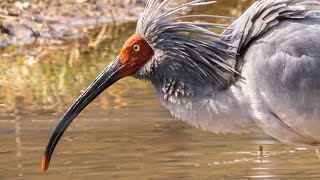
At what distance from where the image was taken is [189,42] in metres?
9.81

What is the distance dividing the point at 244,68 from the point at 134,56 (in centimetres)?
97

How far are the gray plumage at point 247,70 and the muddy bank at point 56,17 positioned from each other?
329 inches

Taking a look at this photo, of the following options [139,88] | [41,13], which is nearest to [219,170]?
[139,88]

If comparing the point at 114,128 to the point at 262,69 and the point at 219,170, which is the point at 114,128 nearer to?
the point at 219,170

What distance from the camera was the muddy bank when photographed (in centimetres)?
1830

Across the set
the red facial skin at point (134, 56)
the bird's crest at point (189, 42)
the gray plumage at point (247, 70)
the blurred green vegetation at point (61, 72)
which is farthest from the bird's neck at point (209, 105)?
the blurred green vegetation at point (61, 72)

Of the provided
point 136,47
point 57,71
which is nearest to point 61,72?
point 57,71

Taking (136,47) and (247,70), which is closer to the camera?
(247,70)

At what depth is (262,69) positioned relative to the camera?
31.0ft

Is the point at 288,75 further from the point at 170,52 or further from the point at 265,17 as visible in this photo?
the point at 170,52

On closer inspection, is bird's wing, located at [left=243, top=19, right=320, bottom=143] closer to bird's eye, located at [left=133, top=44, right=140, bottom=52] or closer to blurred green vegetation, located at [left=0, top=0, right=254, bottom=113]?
bird's eye, located at [left=133, top=44, right=140, bottom=52]

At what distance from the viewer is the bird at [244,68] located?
9500 mm

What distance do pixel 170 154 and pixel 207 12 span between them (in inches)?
337

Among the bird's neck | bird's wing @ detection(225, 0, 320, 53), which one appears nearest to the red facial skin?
the bird's neck
